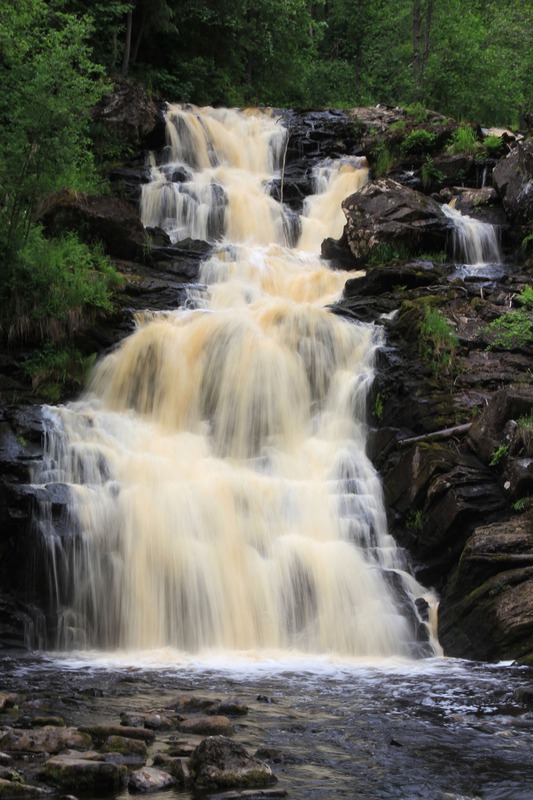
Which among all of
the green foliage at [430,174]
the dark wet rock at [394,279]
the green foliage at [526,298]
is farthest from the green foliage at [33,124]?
the green foliage at [430,174]

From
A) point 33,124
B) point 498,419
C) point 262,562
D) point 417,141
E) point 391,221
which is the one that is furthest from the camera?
point 417,141

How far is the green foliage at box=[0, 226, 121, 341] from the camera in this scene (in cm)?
1355

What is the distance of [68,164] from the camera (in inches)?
566

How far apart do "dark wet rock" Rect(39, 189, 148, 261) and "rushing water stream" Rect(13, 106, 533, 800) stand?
5.71ft

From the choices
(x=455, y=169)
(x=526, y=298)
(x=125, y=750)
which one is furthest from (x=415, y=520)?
(x=455, y=169)

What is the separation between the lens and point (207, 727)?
5508 mm

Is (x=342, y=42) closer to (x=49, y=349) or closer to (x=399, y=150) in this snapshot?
(x=399, y=150)

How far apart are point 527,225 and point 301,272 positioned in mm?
5069

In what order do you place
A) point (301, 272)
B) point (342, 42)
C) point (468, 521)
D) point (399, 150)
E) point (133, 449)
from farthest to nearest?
1. point (342, 42)
2. point (399, 150)
3. point (301, 272)
4. point (133, 449)
5. point (468, 521)

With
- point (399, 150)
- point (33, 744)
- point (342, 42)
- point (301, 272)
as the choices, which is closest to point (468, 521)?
point (33, 744)

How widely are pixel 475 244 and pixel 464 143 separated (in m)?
4.98

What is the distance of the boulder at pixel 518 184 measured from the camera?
57.6ft

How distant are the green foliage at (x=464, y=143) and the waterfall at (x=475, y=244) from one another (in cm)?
405

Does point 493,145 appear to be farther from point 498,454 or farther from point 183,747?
point 183,747
